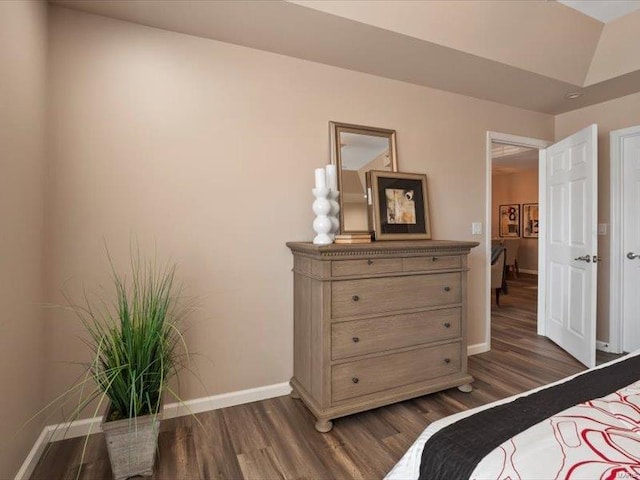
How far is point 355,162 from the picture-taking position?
8.55 feet

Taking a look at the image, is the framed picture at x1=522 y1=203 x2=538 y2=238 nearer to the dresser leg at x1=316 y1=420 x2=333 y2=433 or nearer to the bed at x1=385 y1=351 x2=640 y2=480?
the dresser leg at x1=316 y1=420 x2=333 y2=433

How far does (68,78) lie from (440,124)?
2.73m

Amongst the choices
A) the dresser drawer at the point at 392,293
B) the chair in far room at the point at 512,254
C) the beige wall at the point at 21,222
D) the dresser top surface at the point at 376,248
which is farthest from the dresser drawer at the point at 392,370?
the chair in far room at the point at 512,254

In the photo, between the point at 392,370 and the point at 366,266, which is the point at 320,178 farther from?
the point at 392,370

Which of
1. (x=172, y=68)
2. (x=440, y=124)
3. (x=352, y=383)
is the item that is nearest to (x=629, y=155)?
(x=440, y=124)

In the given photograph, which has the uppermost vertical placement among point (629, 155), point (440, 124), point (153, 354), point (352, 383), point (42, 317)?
point (440, 124)

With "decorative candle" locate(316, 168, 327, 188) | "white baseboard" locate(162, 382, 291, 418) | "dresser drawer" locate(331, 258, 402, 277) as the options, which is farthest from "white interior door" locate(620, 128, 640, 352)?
"white baseboard" locate(162, 382, 291, 418)

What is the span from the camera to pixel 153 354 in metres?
1.68

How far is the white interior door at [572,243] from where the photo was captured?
2809 mm

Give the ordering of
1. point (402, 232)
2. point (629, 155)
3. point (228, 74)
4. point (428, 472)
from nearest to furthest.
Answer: point (428, 472), point (228, 74), point (402, 232), point (629, 155)

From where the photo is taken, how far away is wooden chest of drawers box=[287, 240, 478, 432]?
1995mm

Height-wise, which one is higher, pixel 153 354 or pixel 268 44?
pixel 268 44

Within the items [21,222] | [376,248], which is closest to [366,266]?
[376,248]

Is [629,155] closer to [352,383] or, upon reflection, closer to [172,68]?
[352,383]
